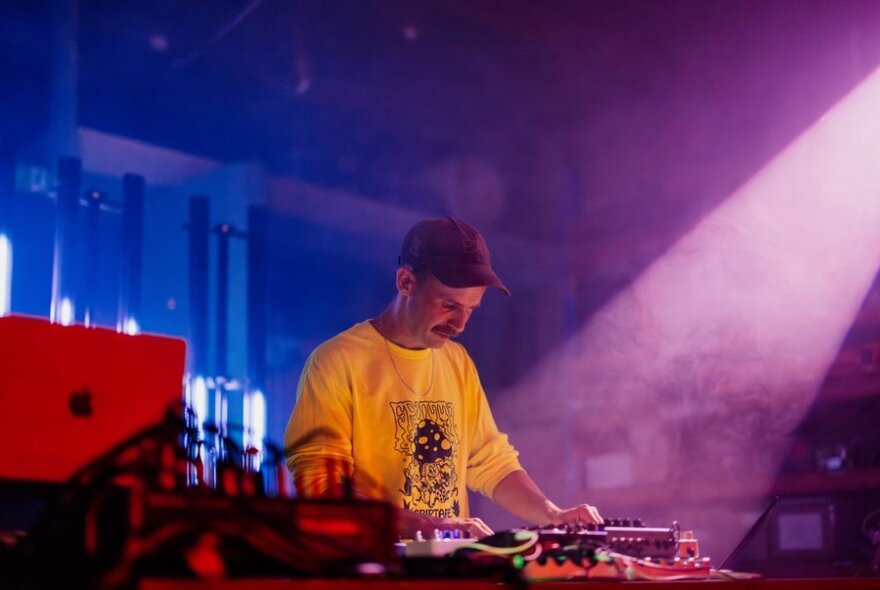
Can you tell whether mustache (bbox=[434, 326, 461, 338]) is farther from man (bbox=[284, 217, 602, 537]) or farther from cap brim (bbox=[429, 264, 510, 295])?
cap brim (bbox=[429, 264, 510, 295])

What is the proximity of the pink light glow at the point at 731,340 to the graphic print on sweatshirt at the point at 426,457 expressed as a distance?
2.03 meters

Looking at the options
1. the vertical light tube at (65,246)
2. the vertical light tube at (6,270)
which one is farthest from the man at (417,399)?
the vertical light tube at (6,270)

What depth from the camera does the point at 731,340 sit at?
167 inches

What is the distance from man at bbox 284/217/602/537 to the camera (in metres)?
2.47

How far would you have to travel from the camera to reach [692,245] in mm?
4512

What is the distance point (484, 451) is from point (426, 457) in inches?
10.7

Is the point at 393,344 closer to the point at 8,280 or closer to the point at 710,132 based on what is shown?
the point at 8,280

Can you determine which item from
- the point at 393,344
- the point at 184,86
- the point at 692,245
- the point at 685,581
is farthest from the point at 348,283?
the point at 685,581

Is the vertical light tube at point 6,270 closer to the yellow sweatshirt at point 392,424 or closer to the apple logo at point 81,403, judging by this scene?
the yellow sweatshirt at point 392,424

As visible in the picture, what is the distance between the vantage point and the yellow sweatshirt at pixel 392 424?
243 centimetres

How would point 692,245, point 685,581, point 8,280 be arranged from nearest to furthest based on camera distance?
point 685,581, point 8,280, point 692,245

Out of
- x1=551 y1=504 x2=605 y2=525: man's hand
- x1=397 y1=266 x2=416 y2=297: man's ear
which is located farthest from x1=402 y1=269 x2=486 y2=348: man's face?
x1=551 y1=504 x2=605 y2=525: man's hand

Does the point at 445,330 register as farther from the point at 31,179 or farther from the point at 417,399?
the point at 31,179

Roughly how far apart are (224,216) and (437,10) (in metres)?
1.33
